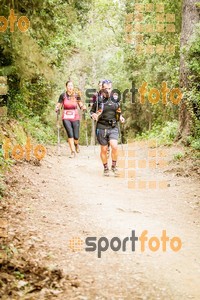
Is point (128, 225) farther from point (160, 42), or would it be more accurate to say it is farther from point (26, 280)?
point (160, 42)

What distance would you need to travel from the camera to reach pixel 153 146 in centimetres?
1580

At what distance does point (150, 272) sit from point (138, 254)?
0.55 metres

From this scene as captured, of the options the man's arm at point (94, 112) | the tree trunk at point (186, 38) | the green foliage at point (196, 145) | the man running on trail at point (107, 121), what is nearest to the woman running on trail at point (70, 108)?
the man's arm at point (94, 112)

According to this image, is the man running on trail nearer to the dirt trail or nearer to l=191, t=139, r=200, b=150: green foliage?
the dirt trail

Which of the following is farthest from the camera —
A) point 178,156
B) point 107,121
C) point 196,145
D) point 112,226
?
point 196,145

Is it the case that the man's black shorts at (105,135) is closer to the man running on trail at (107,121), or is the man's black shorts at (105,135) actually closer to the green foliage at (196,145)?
the man running on trail at (107,121)

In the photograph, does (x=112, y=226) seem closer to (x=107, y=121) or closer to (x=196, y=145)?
(x=107, y=121)

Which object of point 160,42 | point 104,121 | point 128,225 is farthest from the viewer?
point 160,42

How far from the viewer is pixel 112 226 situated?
6.03 meters

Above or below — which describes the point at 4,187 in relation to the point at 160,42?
below

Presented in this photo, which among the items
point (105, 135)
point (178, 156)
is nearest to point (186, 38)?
point (178, 156)

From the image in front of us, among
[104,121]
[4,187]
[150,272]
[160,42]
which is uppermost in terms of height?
[160,42]

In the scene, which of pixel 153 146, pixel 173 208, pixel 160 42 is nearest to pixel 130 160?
pixel 153 146

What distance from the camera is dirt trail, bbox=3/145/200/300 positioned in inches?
168
